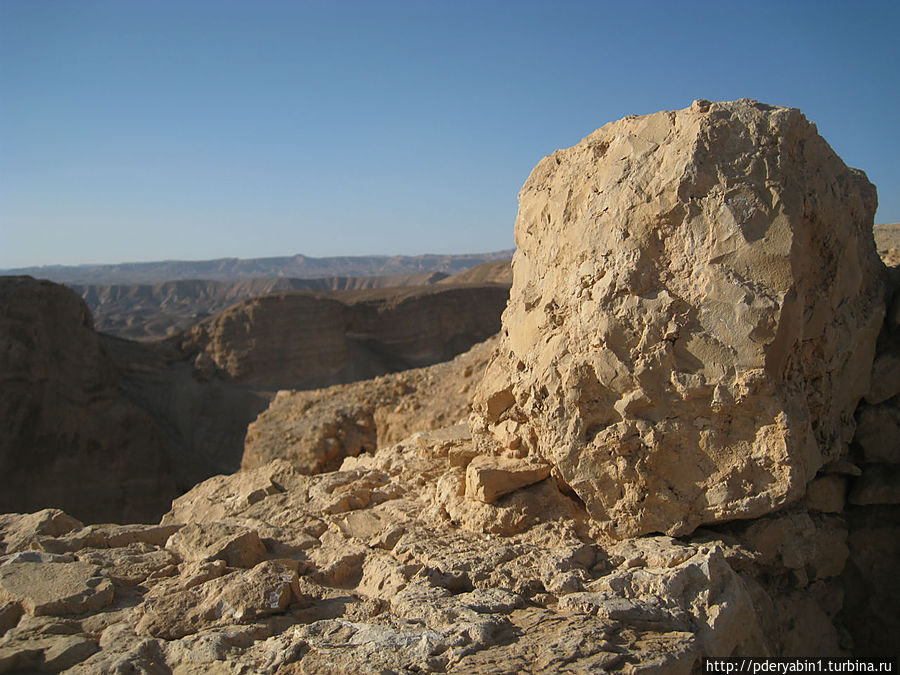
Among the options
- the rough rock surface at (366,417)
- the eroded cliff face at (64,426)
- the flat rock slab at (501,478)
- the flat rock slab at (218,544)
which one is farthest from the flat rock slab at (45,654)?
the eroded cliff face at (64,426)

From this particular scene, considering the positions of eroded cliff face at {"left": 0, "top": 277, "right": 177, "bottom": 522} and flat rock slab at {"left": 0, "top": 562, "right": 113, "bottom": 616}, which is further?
eroded cliff face at {"left": 0, "top": 277, "right": 177, "bottom": 522}

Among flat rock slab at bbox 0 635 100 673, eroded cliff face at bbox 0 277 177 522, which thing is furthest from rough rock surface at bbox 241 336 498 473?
eroded cliff face at bbox 0 277 177 522

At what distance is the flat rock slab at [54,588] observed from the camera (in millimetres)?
2547

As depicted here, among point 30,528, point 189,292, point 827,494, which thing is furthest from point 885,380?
point 189,292

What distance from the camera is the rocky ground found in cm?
231

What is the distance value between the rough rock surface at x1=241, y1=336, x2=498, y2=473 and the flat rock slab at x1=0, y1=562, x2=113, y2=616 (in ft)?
12.2

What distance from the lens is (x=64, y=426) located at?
13773mm

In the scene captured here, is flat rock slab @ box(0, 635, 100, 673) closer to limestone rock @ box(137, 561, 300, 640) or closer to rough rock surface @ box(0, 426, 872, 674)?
rough rock surface @ box(0, 426, 872, 674)

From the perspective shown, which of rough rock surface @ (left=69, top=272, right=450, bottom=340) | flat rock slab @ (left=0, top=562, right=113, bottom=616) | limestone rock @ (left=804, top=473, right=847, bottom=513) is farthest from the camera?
rough rock surface @ (left=69, top=272, right=450, bottom=340)

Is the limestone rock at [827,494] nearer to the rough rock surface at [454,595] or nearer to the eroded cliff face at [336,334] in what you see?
the rough rock surface at [454,595]

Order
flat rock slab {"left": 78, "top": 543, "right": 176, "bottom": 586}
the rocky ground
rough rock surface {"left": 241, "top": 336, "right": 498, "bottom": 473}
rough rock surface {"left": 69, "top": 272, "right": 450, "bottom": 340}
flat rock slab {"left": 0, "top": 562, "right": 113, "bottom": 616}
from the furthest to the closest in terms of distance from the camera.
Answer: rough rock surface {"left": 69, "top": 272, "right": 450, "bottom": 340} → rough rock surface {"left": 241, "top": 336, "right": 498, "bottom": 473} → flat rock slab {"left": 78, "top": 543, "right": 176, "bottom": 586} → flat rock slab {"left": 0, "top": 562, "right": 113, "bottom": 616} → the rocky ground

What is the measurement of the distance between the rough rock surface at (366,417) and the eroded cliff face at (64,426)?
6.79 m

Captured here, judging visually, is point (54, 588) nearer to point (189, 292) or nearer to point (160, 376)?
point (160, 376)

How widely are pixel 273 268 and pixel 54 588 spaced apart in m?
145
